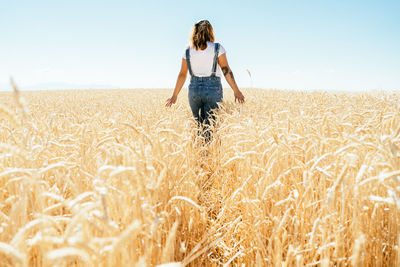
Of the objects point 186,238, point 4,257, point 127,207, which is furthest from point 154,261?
point 4,257

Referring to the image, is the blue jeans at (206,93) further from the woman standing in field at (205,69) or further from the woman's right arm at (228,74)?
the woman's right arm at (228,74)

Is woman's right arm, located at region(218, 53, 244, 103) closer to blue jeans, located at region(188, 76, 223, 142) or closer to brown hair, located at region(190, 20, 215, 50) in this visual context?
blue jeans, located at region(188, 76, 223, 142)

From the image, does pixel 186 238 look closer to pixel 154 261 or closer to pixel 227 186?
pixel 154 261

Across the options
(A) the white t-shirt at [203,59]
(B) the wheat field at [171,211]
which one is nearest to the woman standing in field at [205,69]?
(A) the white t-shirt at [203,59]

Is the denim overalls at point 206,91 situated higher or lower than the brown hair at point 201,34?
lower

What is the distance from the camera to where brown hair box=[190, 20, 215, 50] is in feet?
13.2

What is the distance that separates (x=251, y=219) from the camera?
1813 mm

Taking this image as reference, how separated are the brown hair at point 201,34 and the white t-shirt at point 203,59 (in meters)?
0.08

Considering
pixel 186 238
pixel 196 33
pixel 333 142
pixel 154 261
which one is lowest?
pixel 186 238

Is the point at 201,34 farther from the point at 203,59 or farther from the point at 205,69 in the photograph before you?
the point at 205,69

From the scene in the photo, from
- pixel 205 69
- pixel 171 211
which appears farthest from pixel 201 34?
pixel 171 211

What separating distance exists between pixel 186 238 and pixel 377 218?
1099 mm

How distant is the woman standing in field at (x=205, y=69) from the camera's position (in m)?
4.07

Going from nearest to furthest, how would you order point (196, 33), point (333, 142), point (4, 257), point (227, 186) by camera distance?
1. point (4, 257)
2. point (333, 142)
3. point (227, 186)
4. point (196, 33)
